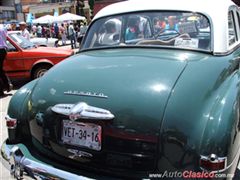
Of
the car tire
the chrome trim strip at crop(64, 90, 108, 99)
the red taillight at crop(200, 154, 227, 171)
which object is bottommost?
the car tire

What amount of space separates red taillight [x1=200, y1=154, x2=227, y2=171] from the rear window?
4.58ft

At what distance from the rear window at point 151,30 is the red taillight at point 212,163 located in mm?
1395

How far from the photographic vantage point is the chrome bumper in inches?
123

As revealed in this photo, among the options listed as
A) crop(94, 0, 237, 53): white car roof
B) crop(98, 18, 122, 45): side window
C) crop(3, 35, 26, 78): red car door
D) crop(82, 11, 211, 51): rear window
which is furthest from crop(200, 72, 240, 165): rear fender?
crop(3, 35, 26, 78): red car door

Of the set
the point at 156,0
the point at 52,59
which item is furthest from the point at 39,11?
the point at 156,0

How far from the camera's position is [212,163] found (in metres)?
2.67

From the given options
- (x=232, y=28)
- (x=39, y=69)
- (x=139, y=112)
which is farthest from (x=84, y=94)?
(x=39, y=69)

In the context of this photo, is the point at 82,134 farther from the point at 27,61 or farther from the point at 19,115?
the point at 27,61

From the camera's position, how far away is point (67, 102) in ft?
10.2

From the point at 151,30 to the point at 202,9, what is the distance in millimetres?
641

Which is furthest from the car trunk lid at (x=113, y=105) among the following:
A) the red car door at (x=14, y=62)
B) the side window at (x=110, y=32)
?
the red car door at (x=14, y=62)

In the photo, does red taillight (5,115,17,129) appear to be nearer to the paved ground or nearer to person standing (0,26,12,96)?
the paved ground

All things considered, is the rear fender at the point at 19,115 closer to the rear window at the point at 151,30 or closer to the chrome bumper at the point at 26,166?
the chrome bumper at the point at 26,166

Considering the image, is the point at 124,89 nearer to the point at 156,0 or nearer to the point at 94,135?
the point at 94,135
